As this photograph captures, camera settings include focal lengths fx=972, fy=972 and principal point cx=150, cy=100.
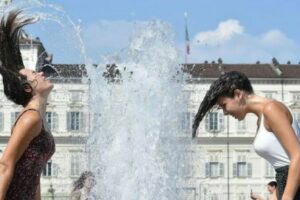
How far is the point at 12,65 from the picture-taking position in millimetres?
4211

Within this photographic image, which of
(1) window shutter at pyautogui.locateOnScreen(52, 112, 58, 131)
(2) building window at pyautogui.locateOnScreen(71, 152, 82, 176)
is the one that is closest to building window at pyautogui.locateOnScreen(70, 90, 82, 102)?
(1) window shutter at pyautogui.locateOnScreen(52, 112, 58, 131)

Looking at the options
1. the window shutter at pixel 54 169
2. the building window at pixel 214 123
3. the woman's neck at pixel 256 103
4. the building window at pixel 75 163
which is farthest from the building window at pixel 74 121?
the woman's neck at pixel 256 103

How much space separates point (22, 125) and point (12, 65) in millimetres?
353

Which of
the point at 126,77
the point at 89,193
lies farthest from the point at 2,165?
the point at 126,77

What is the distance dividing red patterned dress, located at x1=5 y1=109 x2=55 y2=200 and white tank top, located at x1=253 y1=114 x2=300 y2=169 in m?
0.93

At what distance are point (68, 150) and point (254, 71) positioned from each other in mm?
15395

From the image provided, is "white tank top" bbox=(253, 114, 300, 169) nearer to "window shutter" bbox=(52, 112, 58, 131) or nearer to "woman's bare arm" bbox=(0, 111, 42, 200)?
"woman's bare arm" bbox=(0, 111, 42, 200)

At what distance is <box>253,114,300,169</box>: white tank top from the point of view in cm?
419

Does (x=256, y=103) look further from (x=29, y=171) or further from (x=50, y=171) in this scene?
(x=50, y=171)

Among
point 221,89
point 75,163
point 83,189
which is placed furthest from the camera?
point 75,163

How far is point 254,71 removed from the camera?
74000 mm

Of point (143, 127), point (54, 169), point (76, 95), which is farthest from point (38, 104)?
point (54, 169)

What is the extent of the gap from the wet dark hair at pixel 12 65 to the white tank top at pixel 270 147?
1014 mm

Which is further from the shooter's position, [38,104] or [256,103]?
[256,103]
